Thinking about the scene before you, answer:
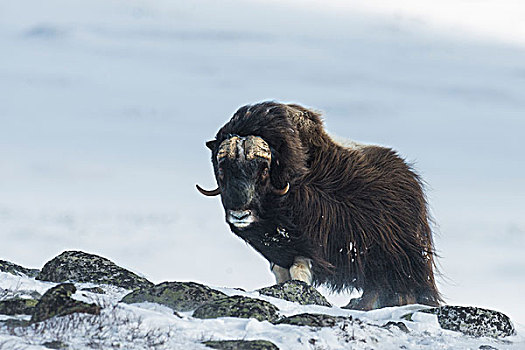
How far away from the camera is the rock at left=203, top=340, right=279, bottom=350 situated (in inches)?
222

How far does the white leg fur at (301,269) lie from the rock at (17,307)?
3.72 meters

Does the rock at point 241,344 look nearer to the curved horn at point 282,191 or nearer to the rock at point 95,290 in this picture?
the rock at point 95,290

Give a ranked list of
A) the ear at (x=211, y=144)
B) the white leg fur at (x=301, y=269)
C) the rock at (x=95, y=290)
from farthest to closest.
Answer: the ear at (x=211, y=144)
the white leg fur at (x=301, y=269)
the rock at (x=95, y=290)

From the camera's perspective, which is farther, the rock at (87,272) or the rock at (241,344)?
the rock at (87,272)

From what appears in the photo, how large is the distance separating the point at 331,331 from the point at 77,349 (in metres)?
2.09

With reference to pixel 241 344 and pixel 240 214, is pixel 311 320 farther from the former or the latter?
pixel 240 214

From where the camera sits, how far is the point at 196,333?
592cm

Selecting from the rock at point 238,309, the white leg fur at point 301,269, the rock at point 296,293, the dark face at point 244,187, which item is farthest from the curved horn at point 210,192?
the rock at point 238,309

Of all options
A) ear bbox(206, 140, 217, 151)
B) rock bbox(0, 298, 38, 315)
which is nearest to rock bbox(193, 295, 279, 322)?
rock bbox(0, 298, 38, 315)

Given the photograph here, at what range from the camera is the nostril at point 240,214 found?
910 cm

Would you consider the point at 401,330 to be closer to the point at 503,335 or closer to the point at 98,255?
the point at 503,335

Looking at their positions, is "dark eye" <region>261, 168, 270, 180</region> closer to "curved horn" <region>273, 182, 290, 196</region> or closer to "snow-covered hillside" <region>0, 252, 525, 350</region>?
"curved horn" <region>273, 182, 290, 196</region>

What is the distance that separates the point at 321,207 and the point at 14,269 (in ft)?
12.8

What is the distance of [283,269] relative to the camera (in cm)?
977
